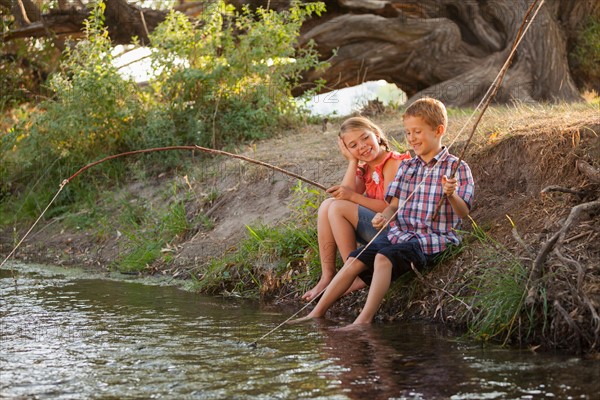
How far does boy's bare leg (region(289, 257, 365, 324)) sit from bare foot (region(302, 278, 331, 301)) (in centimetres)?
31

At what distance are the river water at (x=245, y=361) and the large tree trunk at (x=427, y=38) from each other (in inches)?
276

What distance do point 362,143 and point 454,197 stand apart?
2.65 ft

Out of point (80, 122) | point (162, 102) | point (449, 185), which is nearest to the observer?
point (449, 185)

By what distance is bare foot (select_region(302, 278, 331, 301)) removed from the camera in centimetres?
590

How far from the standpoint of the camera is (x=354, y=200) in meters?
5.78

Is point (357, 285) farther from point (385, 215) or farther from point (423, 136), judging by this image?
point (423, 136)

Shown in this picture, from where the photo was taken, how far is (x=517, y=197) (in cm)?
605

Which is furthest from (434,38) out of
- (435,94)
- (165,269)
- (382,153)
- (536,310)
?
(536,310)

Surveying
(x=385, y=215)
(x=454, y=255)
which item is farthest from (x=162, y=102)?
(x=454, y=255)

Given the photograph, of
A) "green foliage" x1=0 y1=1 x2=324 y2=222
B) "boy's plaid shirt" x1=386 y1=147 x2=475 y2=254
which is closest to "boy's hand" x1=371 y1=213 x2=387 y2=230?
"boy's plaid shirt" x1=386 y1=147 x2=475 y2=254

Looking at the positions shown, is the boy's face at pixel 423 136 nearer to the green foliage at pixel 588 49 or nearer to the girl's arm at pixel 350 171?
the girl's arm at pixel 350 171

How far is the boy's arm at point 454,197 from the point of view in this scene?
5156mm

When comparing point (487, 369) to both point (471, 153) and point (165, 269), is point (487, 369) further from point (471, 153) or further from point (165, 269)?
point (165, 269)

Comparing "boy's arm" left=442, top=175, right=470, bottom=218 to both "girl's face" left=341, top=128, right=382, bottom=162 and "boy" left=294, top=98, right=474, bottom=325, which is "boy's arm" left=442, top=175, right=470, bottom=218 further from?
"girl's face" left=341, top=128, right=382, bottom=162
